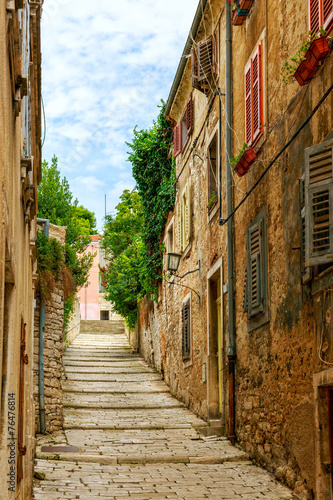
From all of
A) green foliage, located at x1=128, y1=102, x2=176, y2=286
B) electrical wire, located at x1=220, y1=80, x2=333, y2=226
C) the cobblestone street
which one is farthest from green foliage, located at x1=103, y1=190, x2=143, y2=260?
electrical wire, located at x1=220, y1=80, x2=333, y2=226

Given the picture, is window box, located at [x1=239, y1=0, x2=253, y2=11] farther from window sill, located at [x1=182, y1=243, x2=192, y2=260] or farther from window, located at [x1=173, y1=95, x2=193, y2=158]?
window sill, located at [x1=182, y1=243, x2=192, y2=260]

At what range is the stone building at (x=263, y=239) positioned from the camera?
6.61 metres

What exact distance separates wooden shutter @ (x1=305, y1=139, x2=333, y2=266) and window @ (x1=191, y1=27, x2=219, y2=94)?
269 inches

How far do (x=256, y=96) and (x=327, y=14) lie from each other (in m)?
2.91

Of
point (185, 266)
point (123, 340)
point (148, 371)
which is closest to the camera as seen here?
point (185, 266)

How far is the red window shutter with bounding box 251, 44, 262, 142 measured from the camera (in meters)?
9.28

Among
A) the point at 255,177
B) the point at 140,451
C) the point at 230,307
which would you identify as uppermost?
the point at 255,177

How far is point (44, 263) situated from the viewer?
1188 centimetres

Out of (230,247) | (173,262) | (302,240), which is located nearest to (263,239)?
(302,240)

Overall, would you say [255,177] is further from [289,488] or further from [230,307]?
[289,488]

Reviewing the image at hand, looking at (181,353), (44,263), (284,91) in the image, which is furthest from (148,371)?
(284,91)

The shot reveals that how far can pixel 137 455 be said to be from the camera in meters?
10.2

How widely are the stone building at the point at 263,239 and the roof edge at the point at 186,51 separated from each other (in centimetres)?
3

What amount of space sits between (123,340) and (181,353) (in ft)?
53.2
